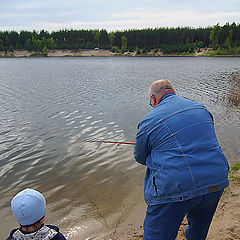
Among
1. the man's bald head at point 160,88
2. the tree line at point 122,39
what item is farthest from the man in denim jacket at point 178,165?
the tree line at point 122,39

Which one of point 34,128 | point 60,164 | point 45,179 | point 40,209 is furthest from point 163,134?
point 34,128

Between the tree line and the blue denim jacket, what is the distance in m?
101

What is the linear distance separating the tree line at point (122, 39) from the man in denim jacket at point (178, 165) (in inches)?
3965

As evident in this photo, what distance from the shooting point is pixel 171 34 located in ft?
371

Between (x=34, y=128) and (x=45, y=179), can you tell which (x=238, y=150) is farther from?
(x=34, y=128)

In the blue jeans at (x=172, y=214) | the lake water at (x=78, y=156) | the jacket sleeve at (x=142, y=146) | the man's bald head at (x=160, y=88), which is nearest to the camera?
the blue jeans at (x=172, y=214)

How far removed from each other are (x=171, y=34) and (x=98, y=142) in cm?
11612

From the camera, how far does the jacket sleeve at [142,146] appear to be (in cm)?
243

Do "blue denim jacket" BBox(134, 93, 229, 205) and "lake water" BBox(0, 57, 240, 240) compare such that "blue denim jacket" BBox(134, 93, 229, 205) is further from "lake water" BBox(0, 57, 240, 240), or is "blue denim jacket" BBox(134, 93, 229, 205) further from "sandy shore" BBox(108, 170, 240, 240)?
"lake water" BBox(0, 57, 240, 240)

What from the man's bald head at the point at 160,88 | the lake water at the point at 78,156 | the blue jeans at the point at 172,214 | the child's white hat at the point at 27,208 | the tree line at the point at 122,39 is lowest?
the lake water at the point at 78,156

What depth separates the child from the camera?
2146 mm

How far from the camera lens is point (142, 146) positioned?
248 centimetres

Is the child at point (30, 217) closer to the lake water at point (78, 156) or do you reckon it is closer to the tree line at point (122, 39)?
the lake water at point (78, 156)

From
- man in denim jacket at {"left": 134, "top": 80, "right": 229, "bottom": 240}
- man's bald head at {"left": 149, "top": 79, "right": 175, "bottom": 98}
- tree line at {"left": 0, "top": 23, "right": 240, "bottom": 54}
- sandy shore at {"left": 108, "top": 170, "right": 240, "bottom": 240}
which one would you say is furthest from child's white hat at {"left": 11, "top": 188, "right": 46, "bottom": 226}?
tree line at {"left": 0, "top": 23, "right": 240, "bottom": 54}
